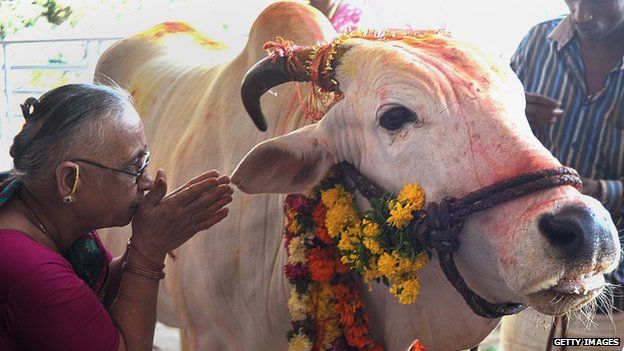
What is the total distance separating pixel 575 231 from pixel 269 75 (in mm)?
1442

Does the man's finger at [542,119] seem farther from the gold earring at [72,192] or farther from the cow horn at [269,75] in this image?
the gold earring at [72,192]

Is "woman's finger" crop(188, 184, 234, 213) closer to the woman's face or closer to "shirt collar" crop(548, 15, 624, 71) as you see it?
the woman's face

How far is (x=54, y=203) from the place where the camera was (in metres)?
1.94

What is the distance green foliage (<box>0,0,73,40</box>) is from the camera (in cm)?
848

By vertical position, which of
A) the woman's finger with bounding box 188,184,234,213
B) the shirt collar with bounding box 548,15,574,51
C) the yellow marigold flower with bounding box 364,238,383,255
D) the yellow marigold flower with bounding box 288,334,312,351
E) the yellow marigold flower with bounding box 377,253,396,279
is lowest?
the yellow marigold flower with bounding box 288,334,312,351

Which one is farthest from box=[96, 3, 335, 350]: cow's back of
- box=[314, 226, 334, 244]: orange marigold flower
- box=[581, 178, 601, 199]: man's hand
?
box=[581, 178, 601, 199]: man's hand

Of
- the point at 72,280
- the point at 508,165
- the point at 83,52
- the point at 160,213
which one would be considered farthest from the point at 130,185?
the point at 83,52

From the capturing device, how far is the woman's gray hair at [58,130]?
191cm

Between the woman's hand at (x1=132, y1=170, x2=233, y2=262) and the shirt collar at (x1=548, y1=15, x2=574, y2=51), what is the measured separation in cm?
191

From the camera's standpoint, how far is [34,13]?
8594mm

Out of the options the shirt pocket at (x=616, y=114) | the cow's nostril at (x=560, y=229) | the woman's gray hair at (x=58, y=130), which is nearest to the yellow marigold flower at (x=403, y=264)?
the cow's nostril at (x=560, y=229)

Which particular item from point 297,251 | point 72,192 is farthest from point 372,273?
point 72,192

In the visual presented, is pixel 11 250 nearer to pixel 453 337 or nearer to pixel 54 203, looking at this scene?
pixel 54 203

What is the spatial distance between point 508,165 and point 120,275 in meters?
1.30
